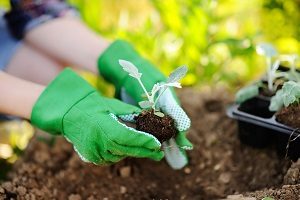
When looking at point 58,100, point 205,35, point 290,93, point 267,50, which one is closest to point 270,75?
point 267,50

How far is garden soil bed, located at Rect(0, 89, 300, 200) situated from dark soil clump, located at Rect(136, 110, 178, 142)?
0.30 metres

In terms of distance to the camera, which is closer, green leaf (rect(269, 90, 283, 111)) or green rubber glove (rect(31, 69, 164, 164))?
green rubber glove (rect(31, 69, 164, 164))

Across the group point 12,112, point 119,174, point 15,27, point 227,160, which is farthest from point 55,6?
point 227,160

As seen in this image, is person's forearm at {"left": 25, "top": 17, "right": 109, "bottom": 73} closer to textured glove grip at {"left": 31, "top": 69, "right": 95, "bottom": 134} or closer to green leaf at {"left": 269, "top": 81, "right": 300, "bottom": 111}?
textured glove grip at {"left": 31, "top": 69, "right": 95, "bottom": 134}

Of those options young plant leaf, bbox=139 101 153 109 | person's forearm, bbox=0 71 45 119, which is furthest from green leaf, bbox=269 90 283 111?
person's forearm, bbox=0 71 45 119

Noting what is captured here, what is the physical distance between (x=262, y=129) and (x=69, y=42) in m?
0.75

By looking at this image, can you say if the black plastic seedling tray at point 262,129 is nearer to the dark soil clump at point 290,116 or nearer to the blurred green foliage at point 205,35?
the dark soil clump at point 290,116

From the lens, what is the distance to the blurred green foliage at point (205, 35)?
77.8 inches

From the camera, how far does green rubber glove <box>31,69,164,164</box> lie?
1.19 meters

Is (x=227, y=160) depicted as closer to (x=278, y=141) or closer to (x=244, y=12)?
(x=278, y=141)

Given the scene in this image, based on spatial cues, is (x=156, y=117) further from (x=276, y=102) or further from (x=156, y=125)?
(x=276, y=102)

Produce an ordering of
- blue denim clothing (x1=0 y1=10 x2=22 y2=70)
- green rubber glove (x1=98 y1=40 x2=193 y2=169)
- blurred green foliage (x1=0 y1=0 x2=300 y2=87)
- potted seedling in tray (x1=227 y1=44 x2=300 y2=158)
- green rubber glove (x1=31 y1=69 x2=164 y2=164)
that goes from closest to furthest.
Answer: green rubber glove (x1=31 y1=69 x2=164 y2=164) → green rubber glove (x1=98 y1=40 x2=193 y2=169) → potted seedling in tray (x1=227 y1=44 x2=300 y2=158) → blue denim clothing (x1=0 y1=10 x2=22 y2=70) → blurred green foliage (x1=0 y1=0 x2=300 y2=87)

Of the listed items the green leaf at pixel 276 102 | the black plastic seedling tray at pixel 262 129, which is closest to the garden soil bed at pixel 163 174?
the black plastic seedling tray at pixel 262 129

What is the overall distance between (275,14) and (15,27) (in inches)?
41.6
